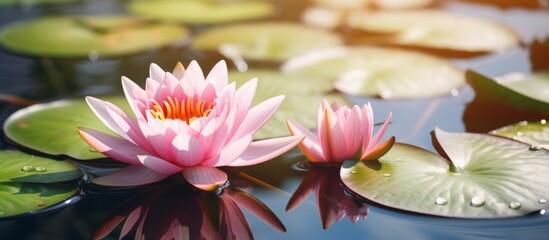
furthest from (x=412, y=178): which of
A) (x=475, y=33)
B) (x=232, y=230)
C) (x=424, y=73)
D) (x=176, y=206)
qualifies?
(x=475, y=33)

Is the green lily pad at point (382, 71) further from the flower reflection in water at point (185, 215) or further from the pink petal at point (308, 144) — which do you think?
the flower reflection in water at point (185, 215)

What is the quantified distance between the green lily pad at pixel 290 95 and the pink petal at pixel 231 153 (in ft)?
1.00

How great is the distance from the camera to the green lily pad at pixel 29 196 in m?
1.38

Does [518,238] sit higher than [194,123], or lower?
lower

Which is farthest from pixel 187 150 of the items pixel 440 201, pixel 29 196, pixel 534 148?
pixel 534 148

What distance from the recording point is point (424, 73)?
7.35 ft

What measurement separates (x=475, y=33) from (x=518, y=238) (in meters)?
1.60

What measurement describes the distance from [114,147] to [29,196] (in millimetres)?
212

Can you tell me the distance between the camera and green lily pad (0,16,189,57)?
8.71ft

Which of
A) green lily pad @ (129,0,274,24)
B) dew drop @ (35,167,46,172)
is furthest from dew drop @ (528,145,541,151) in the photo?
green lily pad @ (129,0,274,24)

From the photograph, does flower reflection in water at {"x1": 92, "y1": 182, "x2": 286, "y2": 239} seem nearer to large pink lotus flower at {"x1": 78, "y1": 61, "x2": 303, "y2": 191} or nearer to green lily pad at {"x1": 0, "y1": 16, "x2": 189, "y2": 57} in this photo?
large pink lotus flower at {"x1": 78, "y1": 61, "x2": 303, "y2": 191}

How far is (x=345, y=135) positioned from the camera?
151cm

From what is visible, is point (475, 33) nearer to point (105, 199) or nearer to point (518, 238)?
point (518, 238)

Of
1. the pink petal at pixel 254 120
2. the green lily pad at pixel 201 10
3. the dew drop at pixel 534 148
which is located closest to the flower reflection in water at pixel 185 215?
the pink petal at pixel 254 120
